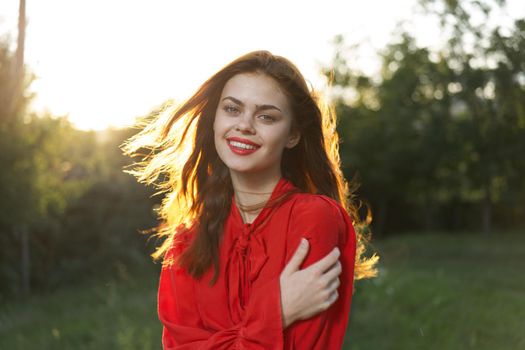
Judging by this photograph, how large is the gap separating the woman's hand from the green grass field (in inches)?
135

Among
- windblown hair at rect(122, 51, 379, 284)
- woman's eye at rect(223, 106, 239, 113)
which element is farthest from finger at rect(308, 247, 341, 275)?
woman's eye at rect(223, 106, 239, 113)

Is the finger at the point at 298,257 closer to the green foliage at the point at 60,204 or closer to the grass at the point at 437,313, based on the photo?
the grass at the point at 437,313

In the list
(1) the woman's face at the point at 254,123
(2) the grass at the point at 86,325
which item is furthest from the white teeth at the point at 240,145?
(2) the grass at the point at 86,325

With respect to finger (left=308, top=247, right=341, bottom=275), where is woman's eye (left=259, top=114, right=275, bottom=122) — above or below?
above

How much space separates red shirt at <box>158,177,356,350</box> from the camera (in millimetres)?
2049

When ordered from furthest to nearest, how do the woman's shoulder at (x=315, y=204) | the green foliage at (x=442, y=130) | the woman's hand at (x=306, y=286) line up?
1. the green foliage at (x=442, y=130)
2. the woman's shoulder at (x=315, y=204)
3. the woman's hand at (x=306, y=286)

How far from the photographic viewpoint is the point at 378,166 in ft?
99.5

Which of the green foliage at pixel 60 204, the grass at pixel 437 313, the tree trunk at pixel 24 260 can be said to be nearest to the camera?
the grass at pixel 437 313

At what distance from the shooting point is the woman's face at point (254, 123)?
226cm

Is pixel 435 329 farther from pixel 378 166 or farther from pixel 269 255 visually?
pixel 378 166

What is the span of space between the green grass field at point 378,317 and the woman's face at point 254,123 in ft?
11.1

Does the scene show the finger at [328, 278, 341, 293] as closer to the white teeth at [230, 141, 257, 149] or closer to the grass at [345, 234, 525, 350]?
the white teeth at [230, 141, 257, 149]

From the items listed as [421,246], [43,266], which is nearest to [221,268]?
[43,266]

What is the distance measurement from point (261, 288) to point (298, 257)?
15cm
